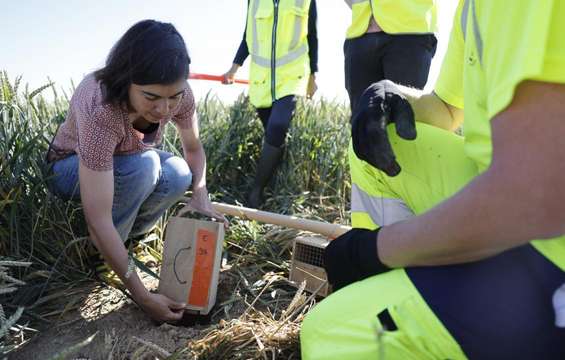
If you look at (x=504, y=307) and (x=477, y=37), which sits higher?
(x=477, y=37)

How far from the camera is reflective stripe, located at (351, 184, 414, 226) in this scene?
A: 117cm

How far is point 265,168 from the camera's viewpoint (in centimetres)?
296

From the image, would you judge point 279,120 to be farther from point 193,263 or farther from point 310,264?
point 193,263

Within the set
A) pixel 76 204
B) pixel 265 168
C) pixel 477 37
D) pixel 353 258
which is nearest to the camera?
pixel 477 37

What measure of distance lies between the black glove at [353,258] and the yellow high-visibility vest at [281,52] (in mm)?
2159

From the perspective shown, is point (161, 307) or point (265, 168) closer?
point (161, 307)

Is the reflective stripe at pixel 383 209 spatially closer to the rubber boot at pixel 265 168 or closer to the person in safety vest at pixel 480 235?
the person in safety vest at pixel 480 235

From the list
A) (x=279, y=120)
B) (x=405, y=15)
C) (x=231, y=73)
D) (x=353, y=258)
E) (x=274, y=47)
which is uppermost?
(x=405, y=15)

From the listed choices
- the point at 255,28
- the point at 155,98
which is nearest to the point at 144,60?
the point at 155,98

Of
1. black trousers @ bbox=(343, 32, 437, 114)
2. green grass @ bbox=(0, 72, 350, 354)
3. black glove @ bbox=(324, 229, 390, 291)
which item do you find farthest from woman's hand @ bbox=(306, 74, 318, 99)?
black glove @ bbox=(324, 229, 390, 291)

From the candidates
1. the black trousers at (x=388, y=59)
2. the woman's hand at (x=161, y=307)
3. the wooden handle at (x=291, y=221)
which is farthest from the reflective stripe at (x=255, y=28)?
the woman's hand at (x=161, y=307)

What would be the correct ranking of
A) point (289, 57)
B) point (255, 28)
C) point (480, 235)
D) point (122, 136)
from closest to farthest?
point (480, 235)
point (122, 136)
point (289, 57)
point (255, 28)

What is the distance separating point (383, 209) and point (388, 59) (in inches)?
55.8

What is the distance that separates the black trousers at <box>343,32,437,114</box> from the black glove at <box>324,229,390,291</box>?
4.87 ft
